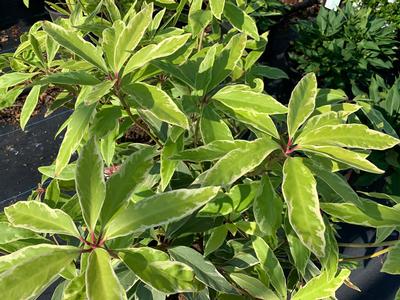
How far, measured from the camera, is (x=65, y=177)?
1022 millimetres

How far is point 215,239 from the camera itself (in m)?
0.92

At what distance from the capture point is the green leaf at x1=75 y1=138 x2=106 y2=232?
64 centimetres

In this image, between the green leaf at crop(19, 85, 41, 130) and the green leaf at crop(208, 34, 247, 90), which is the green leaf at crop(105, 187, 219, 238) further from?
the green leaf at crop(19, 85, 41, 130)

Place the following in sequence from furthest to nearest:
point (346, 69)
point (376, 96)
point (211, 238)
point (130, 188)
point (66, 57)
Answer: point (346, 69) → point (376, 96) → point (66, 57) → point (211, 238) → point (130, 188)

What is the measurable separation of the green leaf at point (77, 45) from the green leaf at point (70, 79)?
0.03m

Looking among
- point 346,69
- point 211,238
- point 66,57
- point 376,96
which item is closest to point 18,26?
point 66,57

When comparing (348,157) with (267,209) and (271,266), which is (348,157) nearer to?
(267,209)

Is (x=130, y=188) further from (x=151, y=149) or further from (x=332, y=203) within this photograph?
(x=332, y=203)

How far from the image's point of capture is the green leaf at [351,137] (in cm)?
72

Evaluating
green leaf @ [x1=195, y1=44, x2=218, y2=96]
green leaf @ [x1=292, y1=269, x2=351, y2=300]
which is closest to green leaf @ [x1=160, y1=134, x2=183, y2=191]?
green leaf @ [x1=195, y1=44, x2=218, y2=96]

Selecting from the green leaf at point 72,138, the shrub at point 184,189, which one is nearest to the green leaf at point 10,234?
the shrub at point 184,189

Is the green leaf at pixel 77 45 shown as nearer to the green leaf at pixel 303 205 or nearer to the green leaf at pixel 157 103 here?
the green leaf at pixel 157 103

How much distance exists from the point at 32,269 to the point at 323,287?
51 cm

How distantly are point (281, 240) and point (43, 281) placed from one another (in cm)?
62
